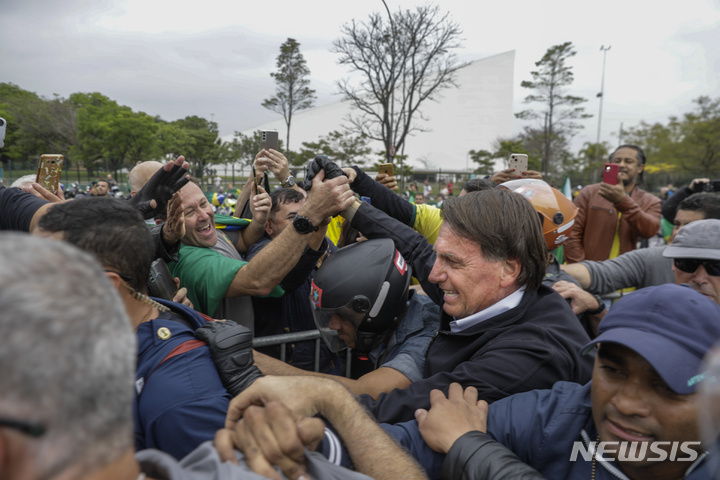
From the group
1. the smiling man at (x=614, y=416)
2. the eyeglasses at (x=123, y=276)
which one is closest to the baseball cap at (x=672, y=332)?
the smiling man at (x=614, y=416)

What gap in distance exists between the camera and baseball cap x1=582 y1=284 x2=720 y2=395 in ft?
3.99

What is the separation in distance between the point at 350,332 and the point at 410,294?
0.56 metres

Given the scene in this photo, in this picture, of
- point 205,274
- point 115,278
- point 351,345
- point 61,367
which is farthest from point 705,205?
point 61,367

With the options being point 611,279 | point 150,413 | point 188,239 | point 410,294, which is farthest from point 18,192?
point 611,279

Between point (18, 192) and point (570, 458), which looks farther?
point (18, 192)

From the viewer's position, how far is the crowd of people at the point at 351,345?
0.66 metres

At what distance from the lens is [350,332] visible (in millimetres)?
2502

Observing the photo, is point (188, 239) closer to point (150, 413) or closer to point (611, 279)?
point (150, 413)

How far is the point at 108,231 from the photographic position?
1.65 m

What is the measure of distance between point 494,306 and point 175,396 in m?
1.40

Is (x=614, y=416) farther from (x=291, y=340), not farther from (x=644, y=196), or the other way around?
(x=644, y=196)

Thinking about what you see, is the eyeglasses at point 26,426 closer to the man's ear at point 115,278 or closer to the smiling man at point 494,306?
the man's ear at point 115,278

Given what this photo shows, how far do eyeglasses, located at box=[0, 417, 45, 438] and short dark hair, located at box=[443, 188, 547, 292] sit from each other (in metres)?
1.81

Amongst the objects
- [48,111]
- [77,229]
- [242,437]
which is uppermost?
[48,111]
